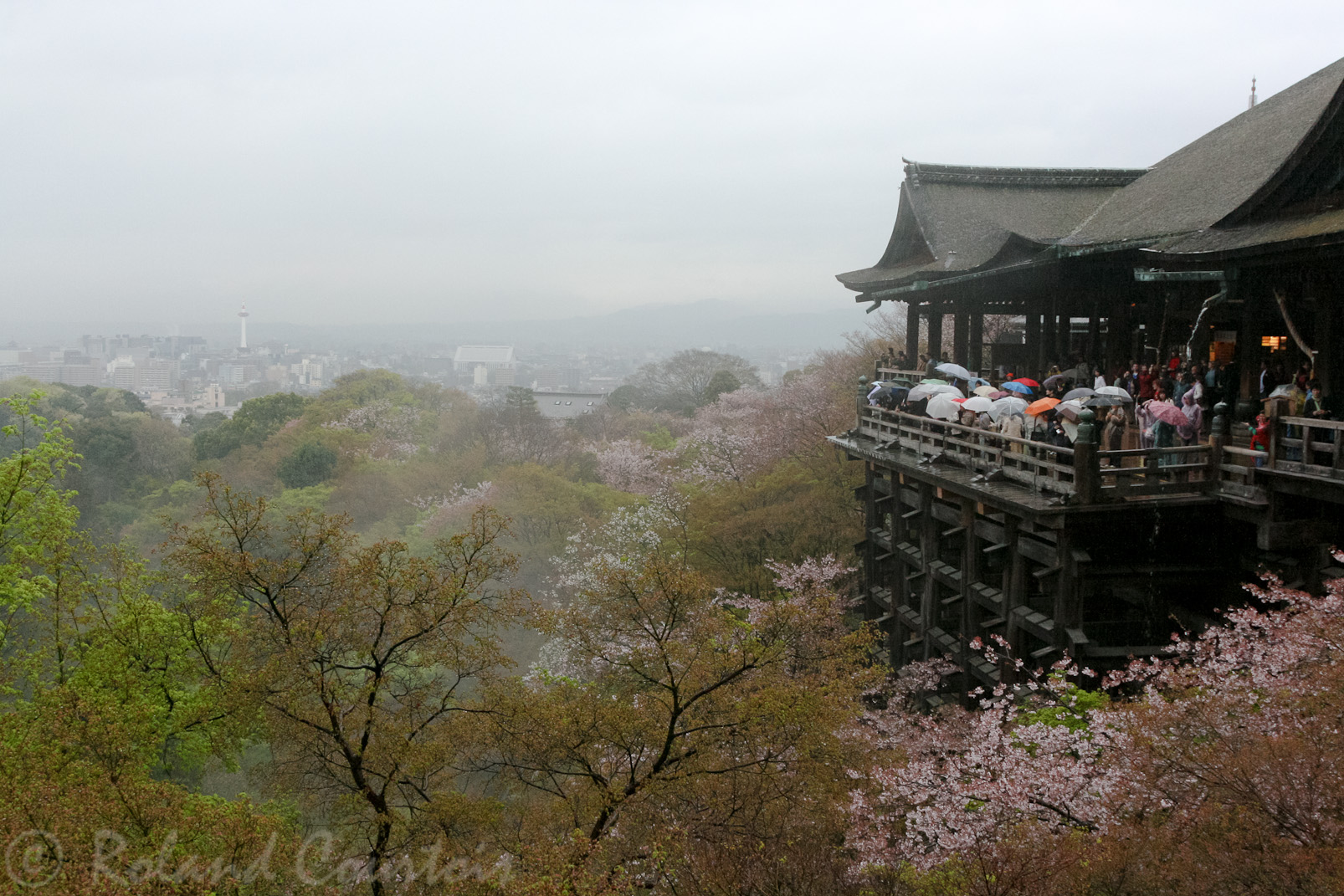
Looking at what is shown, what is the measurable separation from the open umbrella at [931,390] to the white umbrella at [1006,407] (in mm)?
1799

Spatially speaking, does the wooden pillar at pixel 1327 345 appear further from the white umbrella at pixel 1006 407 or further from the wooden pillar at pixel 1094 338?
the wooden pillar at pixel 1094 338

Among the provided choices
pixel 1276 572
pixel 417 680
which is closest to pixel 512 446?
pixel 417 680

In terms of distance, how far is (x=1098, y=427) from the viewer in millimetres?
10969

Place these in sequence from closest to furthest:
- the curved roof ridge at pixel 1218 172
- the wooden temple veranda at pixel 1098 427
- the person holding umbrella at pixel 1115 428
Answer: the wooden temple veranda at pixel 1098 427 < the person holding umbrella at pixel 1115 428 < the curved roof ridge at pixel 1218 172

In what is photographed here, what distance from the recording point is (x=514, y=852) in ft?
32.3

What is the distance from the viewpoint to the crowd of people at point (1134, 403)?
444 inches

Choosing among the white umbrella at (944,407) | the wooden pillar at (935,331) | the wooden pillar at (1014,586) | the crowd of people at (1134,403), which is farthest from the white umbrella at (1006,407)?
the wooden pillar at (935,331)

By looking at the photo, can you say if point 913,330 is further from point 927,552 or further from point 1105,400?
point 1105,400

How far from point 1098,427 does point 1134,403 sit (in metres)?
2.94

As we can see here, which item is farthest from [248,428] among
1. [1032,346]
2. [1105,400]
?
[1105,400]

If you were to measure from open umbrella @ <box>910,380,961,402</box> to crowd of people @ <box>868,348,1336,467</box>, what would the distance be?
0.05 ft

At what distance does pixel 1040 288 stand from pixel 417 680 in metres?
14.0

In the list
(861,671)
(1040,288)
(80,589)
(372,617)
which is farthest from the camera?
(1040,288)

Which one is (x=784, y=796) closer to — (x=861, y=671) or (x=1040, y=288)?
(x=861, y=671)
